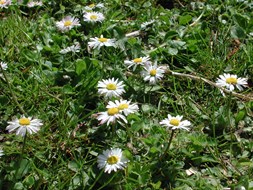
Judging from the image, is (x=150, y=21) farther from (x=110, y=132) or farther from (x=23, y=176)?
(x=23, y=176)

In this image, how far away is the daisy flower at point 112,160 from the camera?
1.85 m

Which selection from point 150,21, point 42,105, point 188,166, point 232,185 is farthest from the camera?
point 150,21

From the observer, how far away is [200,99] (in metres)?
2.35

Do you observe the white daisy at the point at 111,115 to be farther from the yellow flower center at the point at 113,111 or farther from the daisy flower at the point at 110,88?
the daisy flower at the point at 110,88

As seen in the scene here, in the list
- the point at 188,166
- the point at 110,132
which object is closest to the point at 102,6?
the point at 110,132

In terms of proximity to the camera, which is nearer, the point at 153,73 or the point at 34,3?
the point at 153,73

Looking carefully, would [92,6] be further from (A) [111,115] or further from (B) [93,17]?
(A) [111,115]

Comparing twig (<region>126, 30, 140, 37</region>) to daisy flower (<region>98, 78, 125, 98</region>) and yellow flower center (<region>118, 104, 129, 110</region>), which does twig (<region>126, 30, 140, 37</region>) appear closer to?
daisy flower (<region>98, 78, 125, 98</region>)

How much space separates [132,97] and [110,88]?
0.70ft

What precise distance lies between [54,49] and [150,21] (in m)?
0.56

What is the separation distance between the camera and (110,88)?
83.7 inches

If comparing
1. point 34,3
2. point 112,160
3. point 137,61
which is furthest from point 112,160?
point 34,3

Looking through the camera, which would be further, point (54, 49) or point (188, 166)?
point (54, 49)

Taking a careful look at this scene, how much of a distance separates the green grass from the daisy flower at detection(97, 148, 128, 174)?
0.15 feet
